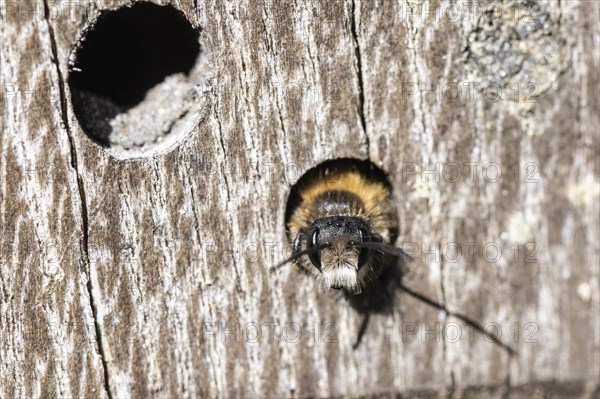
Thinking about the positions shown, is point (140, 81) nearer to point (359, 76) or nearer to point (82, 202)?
point (82, 202)

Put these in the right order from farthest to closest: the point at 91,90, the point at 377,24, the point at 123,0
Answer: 1. the point at 91,90
2. the point at 377,24
3. the point at 123,0

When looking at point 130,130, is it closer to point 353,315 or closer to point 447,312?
point 353,315

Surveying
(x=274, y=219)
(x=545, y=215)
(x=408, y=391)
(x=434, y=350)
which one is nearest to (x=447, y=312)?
(x=434, y=350)

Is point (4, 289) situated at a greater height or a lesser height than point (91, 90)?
lesser

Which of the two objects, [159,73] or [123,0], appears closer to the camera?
[123,0]

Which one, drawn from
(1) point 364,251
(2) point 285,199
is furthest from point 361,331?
(2) point 285,199

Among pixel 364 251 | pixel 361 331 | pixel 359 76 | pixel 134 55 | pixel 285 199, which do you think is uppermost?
pixel 134 55

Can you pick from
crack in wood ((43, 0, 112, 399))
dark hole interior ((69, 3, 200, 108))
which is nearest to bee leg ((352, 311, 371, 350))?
crack in wood ((43, 0, 112, 399))

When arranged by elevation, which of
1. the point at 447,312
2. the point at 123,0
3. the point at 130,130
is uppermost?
the point at 123,0
